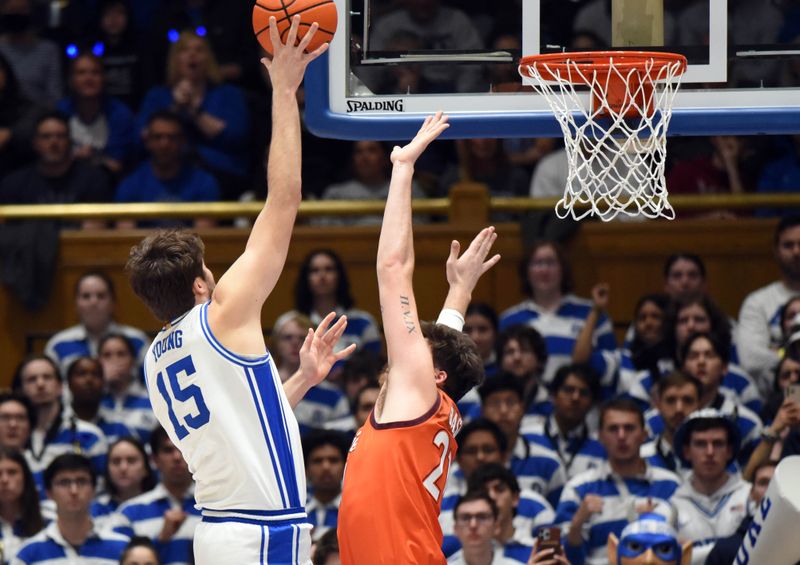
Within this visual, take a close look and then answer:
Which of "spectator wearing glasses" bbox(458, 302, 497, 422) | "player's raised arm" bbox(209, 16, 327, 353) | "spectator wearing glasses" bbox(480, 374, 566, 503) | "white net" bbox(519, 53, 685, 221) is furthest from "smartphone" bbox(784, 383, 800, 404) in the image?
"player's raised arm" bbox(209, 16, 327, 353)

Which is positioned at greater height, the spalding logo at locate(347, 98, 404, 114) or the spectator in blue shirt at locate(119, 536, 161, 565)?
the spalding logo at locate(347, 98, 404, 114)

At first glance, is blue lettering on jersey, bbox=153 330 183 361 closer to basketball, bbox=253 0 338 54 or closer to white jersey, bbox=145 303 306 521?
white jersey, bbox=145 303 306 521

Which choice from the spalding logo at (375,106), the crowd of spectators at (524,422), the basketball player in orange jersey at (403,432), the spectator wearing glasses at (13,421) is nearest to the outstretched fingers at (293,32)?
the basketball player in orange jersey at (403,432)

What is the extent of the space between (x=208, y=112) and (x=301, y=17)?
20.3ft

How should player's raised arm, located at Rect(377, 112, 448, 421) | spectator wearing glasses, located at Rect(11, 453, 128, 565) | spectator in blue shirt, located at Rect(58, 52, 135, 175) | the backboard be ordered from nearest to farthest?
player's raised arm, located at Rect(377, 112, 448, 421)
the backboard
spectator wearing glasses, located at Rect(11, 453, 128, 565)
spectator in blue shirt, located at Rect(58, 52, 135, 175)

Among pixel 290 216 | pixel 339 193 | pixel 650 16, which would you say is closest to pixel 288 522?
pixel 290 216

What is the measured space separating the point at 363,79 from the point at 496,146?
14.7ft

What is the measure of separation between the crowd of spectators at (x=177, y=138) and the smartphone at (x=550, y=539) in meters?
3.73

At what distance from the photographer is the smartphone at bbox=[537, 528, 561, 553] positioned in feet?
24.6

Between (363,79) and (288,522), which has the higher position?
(363,79)

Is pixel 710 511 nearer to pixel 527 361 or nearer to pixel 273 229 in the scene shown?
A: pixel 527 361

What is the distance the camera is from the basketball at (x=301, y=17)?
18.0 ft

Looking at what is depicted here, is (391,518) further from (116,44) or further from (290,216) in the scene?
(116,44)

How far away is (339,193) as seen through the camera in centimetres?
1113
